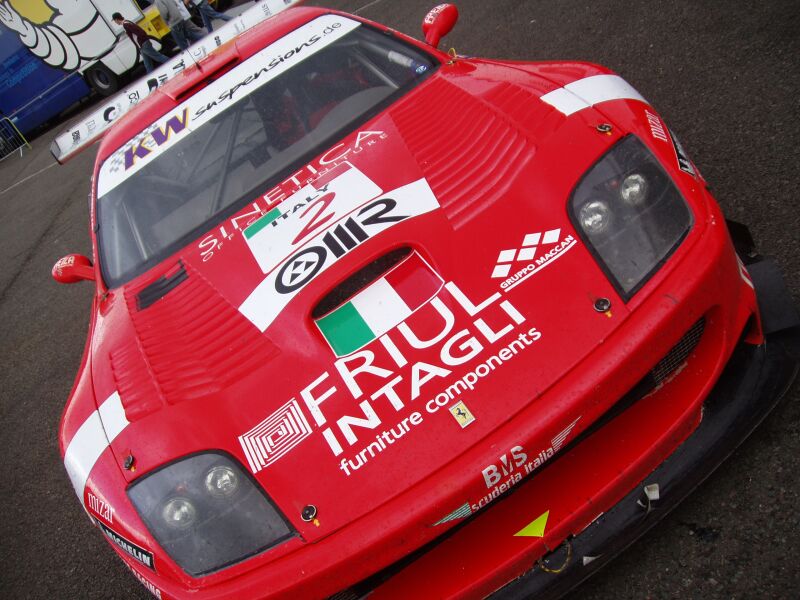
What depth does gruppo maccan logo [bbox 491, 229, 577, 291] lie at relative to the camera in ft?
5.49

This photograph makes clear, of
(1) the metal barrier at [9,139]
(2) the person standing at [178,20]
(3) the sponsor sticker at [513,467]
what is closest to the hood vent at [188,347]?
(3) the sponsor sticker at [513,467]

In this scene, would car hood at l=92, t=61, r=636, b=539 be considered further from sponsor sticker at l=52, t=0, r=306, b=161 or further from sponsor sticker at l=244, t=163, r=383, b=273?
sponsor sticker at l=52, t=0, r=306, b=161

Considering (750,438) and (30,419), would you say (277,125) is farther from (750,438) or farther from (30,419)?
(30,419)

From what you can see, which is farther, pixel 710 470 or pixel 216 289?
pixel 216 289

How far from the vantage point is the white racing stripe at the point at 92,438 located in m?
1.96

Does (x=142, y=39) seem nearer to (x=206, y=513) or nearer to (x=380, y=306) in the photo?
(x=380, y=306)

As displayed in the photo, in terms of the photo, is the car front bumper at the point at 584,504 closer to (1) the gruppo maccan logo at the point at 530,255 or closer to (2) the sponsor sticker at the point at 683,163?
(1) the gruppo maccan logo at the point at 530,255

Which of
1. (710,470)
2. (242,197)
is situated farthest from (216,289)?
(710,470)

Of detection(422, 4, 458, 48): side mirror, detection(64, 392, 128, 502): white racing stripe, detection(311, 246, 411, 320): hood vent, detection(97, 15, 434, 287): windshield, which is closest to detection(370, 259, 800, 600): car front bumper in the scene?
detection(311, 246, 411, 320): hood vent

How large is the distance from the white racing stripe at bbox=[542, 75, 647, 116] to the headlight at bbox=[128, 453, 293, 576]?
1.47 m

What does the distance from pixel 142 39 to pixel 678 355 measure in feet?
36.1

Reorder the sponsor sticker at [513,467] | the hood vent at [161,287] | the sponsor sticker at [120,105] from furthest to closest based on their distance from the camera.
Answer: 1. the sponsor sticker at [120,105]
2. the hood vent at [161,287]
3. the sponsor sticker at [513,467]

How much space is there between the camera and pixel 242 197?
2.44 metres

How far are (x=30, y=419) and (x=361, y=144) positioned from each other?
3033 millimetres
